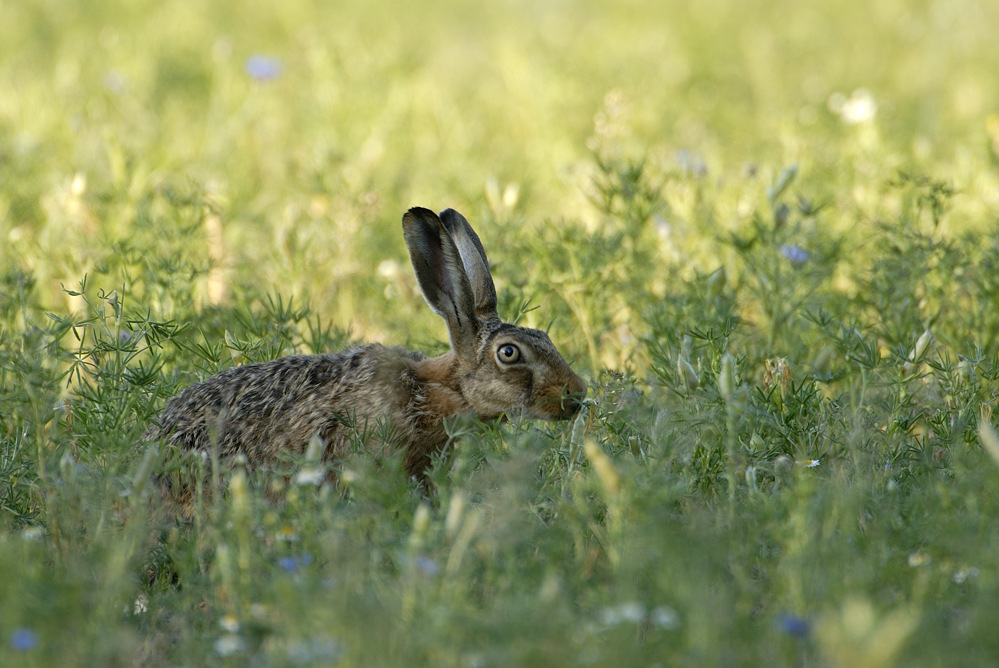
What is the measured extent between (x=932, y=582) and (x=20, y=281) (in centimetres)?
320

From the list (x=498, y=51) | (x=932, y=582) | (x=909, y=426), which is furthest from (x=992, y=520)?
(x=498, y=51)

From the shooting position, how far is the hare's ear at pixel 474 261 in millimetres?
4910

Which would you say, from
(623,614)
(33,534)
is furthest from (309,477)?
(623,614)

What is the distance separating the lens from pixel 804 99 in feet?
33.3

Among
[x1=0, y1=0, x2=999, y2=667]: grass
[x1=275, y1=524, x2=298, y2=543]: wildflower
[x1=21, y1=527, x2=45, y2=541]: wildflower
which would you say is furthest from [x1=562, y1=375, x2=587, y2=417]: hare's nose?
[x1=21, y1=527, x2=45, y2=541]: wildflower

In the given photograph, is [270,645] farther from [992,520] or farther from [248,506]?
[992,520]

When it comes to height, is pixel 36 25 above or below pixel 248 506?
above

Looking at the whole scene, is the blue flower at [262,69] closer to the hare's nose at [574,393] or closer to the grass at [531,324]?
the grass at [531,324]

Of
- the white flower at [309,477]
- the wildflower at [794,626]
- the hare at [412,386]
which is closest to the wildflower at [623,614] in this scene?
the wildflower at [794,626]

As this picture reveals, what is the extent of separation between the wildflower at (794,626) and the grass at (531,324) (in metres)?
0.01

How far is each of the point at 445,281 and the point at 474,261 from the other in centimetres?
16

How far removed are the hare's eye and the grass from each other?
0.28m

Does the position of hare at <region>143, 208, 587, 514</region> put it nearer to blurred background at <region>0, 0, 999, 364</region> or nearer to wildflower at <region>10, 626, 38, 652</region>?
blurred background at <region>0, 0, 999, 364</region>

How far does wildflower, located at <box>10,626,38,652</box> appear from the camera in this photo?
239 cm
